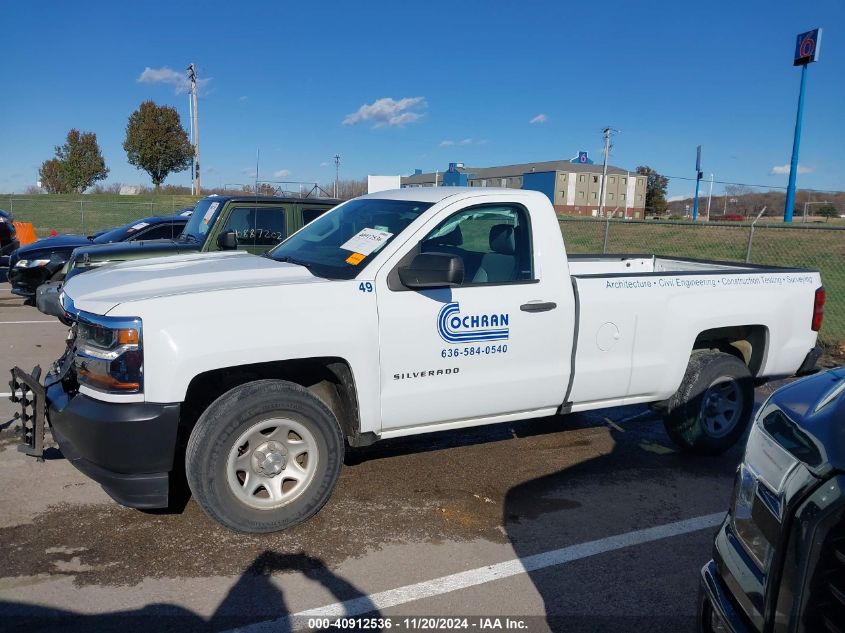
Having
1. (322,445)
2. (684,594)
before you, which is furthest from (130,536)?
(684,594)

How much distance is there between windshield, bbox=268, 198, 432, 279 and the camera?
4285 mm

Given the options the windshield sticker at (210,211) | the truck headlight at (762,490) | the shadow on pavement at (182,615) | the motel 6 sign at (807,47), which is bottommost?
the shadow on pavement at (182,615)

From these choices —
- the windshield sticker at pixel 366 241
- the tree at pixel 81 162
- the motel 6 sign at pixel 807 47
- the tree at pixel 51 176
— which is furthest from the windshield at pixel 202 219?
the tree at pixel 51 176

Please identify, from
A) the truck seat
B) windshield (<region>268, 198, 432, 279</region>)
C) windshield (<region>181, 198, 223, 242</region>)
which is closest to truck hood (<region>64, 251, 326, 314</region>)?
windshield (<region>268, 198, 432, 279</region>)

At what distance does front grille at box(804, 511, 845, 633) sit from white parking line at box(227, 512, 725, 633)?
195cm

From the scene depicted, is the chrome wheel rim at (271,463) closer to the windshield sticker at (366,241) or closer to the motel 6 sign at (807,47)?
the windshield sticker at (366,241)

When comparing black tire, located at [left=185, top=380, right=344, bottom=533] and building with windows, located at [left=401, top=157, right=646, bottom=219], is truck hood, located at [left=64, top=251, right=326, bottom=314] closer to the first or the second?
black tire, located at [left=185, top=380, right=344, bottom=533]

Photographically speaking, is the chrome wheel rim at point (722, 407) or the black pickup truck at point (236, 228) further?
the black pickup truck at point (236, 228)

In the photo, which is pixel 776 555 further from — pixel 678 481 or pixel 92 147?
pixel 92 147

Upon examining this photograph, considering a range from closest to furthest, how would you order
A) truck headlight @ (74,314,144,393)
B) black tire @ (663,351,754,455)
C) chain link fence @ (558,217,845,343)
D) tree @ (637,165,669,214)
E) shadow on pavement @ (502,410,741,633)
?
shadow on pavement @ (502,410,741,633) < truck headlight @ (74,314,144,393) < black tire @ (663,351,754,455) < chain link fence @ (558,217,845,343) < tree @ (637,165,669,214)

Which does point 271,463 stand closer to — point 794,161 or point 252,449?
point 252,449

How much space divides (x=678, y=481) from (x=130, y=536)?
363cm

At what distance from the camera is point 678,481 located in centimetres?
499

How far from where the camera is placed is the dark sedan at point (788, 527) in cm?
176
